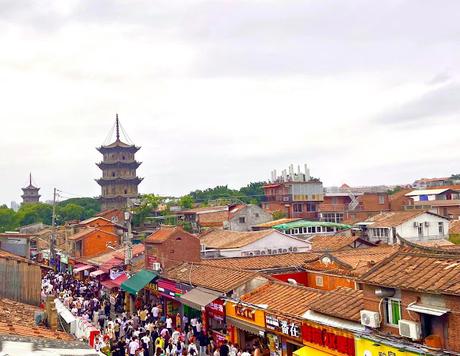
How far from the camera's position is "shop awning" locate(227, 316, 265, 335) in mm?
21875

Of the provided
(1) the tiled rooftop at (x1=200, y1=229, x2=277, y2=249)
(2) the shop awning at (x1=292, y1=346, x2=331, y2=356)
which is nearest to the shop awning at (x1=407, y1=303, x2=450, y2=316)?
(2) the shop awning at (x1=292, y1=346, x2=331, y2=356)

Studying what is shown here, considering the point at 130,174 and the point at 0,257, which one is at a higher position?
the point at 130,174

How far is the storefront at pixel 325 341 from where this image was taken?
16.6m

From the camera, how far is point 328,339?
17531mm

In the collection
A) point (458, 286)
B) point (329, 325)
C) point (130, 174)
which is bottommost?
point (329, 325)

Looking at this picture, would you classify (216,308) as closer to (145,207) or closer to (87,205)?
(145,207)

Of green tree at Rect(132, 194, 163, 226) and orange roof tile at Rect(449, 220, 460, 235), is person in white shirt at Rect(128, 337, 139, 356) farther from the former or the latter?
green tree at Rect(132, 194, 163, 226)

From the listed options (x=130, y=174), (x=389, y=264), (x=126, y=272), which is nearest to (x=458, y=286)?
(x=389, y=264)

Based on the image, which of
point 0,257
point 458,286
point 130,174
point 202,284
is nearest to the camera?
point 458,286

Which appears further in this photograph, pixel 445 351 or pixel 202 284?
pixel 202 284

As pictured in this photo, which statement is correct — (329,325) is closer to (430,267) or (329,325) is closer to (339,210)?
(430,267)

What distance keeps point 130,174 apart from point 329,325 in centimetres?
8341

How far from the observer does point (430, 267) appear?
1495 centimetres

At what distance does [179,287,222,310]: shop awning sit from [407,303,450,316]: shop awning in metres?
12.3
